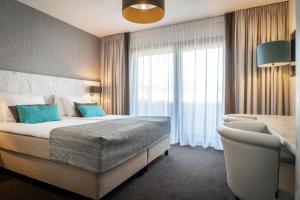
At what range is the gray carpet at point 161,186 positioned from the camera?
1.76 metres

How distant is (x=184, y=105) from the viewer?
12.4 feet

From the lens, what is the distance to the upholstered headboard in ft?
8.96

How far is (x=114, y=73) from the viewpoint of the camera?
4.54 meters

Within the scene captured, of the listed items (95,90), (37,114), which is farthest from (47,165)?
(95,90)

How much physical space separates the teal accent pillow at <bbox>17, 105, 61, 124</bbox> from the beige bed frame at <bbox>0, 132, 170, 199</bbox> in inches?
12.8

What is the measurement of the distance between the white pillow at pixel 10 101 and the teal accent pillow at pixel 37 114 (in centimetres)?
20

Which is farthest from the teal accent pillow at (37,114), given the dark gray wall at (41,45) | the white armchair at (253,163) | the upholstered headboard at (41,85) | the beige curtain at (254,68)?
the beige curtain at (254,68)

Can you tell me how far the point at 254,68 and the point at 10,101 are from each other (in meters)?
4.08

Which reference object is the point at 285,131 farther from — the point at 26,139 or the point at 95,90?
the point at 95,90

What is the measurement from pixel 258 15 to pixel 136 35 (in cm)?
259

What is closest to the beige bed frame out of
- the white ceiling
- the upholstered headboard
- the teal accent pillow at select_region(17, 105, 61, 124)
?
the teal accent pillow at select_region(17, 105, 61, 124)

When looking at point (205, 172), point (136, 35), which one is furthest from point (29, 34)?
point (205, 172)

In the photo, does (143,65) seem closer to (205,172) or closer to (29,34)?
(29,34)

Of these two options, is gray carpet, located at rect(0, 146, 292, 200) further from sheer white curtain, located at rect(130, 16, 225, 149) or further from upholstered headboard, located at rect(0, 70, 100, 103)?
upholstered headboard, located at rect(0, 70, 100, 103)
